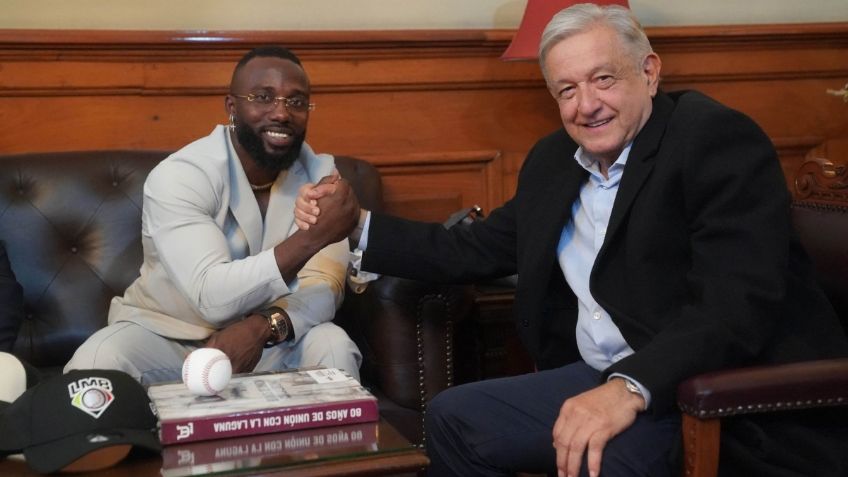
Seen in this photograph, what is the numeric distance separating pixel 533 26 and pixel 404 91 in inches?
20.4

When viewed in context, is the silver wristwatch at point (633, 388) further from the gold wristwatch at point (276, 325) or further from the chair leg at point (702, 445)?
the gold wristwatch at point (276, 325)

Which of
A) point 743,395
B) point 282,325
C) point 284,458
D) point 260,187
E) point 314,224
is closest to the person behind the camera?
point 284,458

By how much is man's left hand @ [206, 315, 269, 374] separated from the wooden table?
0.70 metres

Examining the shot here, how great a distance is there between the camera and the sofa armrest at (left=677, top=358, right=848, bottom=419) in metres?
1.65

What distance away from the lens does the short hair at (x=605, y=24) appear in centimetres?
208

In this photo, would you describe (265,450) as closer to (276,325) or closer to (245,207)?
(276,325)

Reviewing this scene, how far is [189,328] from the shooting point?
8.34ft

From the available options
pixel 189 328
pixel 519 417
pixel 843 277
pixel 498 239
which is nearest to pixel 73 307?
pixel 189 328

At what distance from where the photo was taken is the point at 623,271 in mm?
2035

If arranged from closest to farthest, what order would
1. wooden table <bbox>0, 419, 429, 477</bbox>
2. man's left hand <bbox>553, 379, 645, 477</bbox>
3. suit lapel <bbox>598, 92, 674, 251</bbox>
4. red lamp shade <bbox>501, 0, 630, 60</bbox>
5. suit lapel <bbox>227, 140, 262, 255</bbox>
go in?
wooden table <bbox>0, 419, 429, 477</bbox> < man's left hand <bbox>553, 379, 645, 477</bbox> < suit lapel <bbox>598, 92, 674, 251</bbox> < suit lapel <bbox>227, 140, 262, 255</bbox> < red lamp shade <bbox>501, 0, 630, 60</bbox>

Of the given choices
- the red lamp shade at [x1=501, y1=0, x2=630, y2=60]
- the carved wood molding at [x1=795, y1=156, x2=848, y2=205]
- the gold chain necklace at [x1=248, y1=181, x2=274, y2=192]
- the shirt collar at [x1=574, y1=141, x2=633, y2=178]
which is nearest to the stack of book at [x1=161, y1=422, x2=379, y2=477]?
the shirt collar at [x1=574, y1=141, x2=633, y2=178]

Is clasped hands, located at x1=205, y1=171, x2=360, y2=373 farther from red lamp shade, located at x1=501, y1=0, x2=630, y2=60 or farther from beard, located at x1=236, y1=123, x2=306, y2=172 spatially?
red lamp shade, located at x1=501, y1=0, x2=630, y2=60

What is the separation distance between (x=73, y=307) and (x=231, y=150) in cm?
62

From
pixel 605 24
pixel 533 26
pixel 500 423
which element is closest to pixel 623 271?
pixel 500 423
